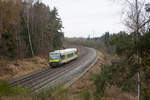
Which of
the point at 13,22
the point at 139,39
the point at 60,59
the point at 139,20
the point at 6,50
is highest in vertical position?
the point at 13,22

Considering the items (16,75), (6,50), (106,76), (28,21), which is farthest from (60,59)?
(106,76)

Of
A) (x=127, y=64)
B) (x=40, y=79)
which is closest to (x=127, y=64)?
(x=127, y=64)

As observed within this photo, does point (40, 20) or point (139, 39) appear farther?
point (40, 20)

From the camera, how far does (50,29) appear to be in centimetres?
3800

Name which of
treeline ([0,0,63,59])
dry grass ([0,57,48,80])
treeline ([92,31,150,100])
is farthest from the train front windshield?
treeline ([92,31,150,100])

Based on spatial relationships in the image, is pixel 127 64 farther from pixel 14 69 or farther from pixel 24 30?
pixel 24 30

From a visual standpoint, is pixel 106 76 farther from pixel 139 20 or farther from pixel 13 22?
pixel 13 22

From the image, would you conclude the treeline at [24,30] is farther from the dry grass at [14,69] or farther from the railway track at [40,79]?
the railway track at [40,79]

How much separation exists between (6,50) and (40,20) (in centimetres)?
1293

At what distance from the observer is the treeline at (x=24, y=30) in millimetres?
21484

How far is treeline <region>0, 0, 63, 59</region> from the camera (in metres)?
21.5

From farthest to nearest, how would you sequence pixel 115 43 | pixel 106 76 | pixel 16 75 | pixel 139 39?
1. pixel 16 75
2. pixel 106 76
3. pixel 115 43
4. pixel 139 39

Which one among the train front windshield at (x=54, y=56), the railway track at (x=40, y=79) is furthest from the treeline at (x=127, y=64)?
the train front windshield at (x=54, y=56)

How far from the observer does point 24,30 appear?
1089 inches
